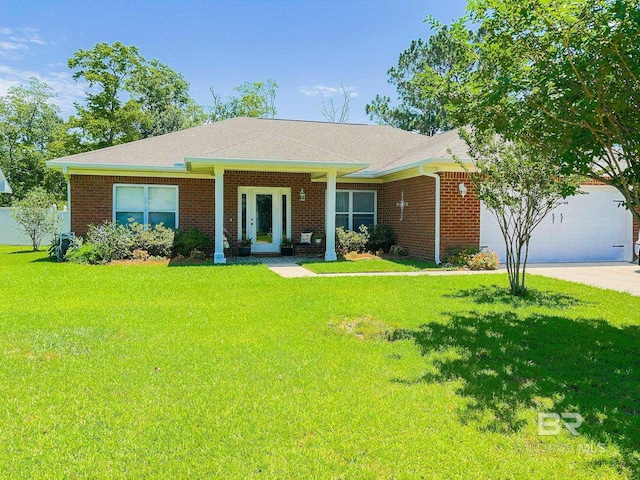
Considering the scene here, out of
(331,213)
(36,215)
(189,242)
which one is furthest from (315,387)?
(36,215)

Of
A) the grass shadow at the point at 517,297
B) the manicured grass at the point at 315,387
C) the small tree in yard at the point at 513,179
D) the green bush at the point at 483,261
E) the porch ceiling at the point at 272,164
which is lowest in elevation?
the manicured grass at the point at 315,387

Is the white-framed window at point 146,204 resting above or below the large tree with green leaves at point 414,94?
below

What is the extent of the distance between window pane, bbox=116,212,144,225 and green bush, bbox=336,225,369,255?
21.9 ft

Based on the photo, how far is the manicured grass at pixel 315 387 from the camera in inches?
116

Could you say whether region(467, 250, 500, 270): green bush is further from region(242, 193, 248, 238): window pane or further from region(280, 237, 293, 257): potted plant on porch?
region(242, 193, 248, 238): window pane

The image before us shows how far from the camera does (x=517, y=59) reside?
18.6ft

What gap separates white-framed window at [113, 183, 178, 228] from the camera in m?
15.4

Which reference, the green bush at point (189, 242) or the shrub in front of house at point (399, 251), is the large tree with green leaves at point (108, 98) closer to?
the green bush at point (189, 242)

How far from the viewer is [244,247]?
1596cm

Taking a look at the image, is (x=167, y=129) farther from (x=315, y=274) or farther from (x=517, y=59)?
(x=517, y=59)

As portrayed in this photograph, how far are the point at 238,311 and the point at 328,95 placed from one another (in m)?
34.7

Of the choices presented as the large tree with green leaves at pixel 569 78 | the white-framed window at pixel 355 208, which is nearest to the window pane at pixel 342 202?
the white-framed window at pixel 355 208

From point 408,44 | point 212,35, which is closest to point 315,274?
point 212,35

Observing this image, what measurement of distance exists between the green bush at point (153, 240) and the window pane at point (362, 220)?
256 inches
